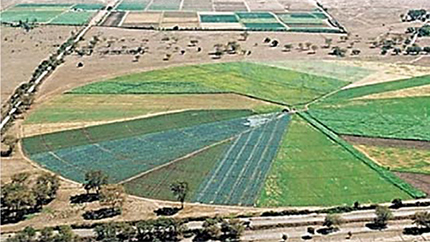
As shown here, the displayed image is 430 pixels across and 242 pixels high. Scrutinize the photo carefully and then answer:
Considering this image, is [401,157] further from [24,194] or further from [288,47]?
[288,47]

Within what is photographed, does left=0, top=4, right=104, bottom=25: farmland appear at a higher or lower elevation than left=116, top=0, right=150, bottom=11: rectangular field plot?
lower

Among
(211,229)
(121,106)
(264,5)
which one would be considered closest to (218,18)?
(264,5)

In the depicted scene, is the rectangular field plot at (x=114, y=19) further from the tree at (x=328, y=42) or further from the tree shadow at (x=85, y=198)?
the tree shadow at (x=85, y=198)

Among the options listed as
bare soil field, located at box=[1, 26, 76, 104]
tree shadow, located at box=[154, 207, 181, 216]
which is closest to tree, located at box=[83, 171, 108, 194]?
tree shadow, located at box=[154, 207, 181, 216]

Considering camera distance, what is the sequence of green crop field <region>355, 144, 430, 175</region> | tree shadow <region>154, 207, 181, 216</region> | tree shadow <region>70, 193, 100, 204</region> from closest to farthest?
1. tree shadow <region>154, 207, 181, 216</region>
2. tree shadow <region>70, 193, 100, 204</region>
3. green crop field <region>355, 144, 430, 175</region>

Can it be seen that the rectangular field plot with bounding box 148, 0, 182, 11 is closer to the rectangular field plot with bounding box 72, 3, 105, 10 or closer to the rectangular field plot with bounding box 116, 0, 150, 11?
the rectangular field plot with bounding box 116, 0, 150, 11

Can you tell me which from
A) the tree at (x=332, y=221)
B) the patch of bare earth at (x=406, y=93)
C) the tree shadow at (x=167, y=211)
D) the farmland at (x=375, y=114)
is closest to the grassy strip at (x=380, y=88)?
the farmland at (x=375, y=114)
